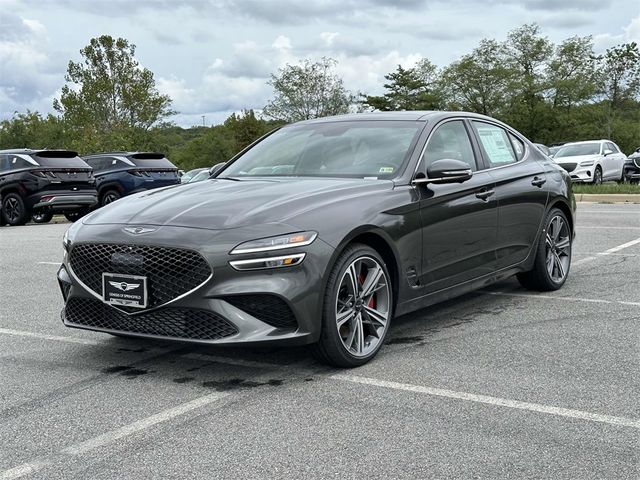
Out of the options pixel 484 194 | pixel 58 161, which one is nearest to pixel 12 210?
pixel 58 161

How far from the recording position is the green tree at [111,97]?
55.6 meters

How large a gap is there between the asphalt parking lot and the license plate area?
44 centimetres

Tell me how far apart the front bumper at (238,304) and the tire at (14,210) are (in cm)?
1415

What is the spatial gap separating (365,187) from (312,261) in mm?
860

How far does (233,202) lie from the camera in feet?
A: 15.4

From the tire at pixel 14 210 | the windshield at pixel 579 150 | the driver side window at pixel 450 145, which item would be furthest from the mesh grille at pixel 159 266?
the windshield at pixel 579 150

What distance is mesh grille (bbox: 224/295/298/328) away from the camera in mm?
4234

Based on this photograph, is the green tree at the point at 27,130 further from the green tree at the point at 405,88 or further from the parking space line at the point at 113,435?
the parking space line at the point at 113,435

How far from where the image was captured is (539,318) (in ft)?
19.5

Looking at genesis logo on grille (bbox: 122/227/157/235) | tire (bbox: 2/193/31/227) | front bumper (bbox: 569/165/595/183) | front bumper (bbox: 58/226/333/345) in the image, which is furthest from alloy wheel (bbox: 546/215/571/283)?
front bumper (bbox: 569/165/595/183)

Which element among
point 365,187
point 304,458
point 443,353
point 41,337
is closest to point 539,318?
point 443,353

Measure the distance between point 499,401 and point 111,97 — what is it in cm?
5591

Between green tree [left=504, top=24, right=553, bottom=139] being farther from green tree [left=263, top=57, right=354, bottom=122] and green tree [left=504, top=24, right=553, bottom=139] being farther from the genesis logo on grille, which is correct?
the genesis logo on grille

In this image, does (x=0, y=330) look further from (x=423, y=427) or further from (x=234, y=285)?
(x=423, y=427)
